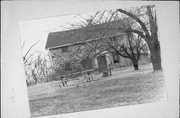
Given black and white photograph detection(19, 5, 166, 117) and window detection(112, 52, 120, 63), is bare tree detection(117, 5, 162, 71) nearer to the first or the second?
black and white photograph detection(19, 5, 166, 117)

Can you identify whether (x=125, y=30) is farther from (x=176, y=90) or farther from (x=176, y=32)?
(x=176, y=90)

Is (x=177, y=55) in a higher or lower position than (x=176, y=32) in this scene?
lower

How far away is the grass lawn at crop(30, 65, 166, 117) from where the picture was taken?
4738mm

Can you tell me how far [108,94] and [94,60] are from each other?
2.00ft

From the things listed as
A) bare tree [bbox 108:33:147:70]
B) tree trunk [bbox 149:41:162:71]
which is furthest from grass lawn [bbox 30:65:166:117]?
bare tree [bbox 108:33:147:70]

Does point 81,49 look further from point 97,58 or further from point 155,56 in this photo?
point 155,56

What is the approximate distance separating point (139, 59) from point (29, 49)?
1816 mm

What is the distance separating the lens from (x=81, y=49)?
187 inches

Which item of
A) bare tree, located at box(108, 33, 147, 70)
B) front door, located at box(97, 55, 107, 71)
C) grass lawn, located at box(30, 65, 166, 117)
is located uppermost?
bare tree, located at box(108, 33, 147, 70)

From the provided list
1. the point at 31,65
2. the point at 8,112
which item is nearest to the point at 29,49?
the point at 31,65

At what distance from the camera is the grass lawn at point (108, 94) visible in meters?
4.74

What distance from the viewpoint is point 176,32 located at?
4.73m

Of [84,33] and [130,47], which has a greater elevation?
[84,33]

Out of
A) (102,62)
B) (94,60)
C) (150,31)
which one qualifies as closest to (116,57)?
(102,62)
